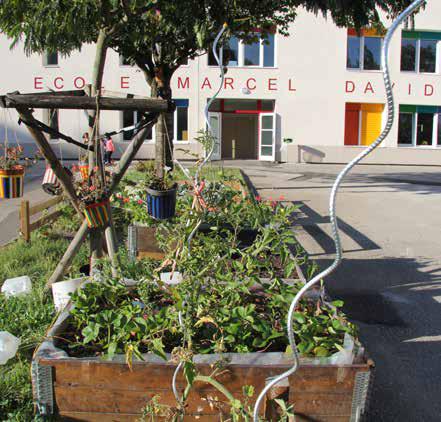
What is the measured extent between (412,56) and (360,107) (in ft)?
11.5

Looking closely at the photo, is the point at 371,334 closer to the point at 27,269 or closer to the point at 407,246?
the point at 27,269

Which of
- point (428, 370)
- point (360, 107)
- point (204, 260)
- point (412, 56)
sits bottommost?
point (428, 370)

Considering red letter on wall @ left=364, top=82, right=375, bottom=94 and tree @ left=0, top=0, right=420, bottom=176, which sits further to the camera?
red letter on wall @ left=364, top=82, right=375, bottom=94

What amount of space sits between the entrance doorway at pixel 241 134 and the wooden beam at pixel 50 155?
85.7 feet

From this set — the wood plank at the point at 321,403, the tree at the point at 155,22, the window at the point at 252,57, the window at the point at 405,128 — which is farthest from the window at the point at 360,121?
the wood plank at the point at 321,403

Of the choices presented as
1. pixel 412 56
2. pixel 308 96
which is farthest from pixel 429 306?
pixel 412 56

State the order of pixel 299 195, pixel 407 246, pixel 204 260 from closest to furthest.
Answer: pixel 204 260 → pixel 407 246 → pixel 299 195

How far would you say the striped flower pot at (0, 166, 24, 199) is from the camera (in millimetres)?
5273

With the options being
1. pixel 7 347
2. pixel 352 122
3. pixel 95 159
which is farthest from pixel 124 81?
pixel 7 347

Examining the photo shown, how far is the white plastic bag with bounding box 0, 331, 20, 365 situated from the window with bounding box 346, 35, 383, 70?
2506 cm

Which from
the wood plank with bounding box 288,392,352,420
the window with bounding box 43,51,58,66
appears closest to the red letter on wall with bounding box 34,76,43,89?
the window with bounding box 43,51,58,66

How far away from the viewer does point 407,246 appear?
8.01 meters

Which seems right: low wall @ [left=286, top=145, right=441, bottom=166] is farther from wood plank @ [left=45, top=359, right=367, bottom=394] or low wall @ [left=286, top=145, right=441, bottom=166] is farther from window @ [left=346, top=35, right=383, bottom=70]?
wood plank @ [left=45, top=359, right=367, bottom=394]

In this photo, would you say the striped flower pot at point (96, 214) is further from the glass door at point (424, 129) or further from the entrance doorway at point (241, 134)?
the entrance doorway at point (241, 134)
